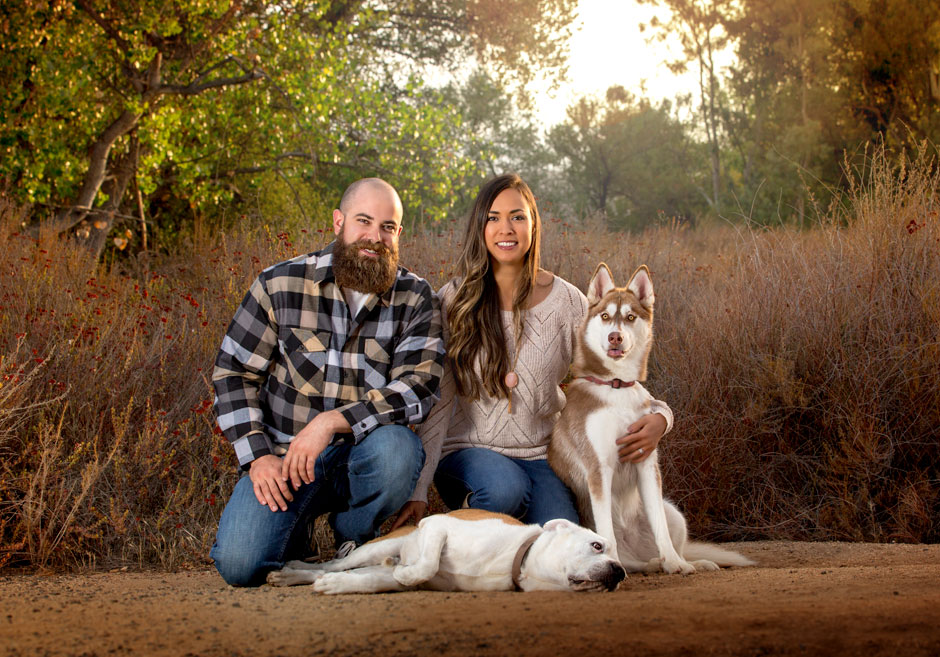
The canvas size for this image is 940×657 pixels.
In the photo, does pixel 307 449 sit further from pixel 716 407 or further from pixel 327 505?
pixel 716 407

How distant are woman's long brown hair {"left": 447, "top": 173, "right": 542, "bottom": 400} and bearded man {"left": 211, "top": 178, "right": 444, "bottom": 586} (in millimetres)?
212

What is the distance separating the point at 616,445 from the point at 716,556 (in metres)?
0.90

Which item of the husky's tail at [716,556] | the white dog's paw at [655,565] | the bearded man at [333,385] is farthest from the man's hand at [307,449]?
the husky's tail at [716,556]

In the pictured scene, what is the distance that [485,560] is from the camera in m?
3.54

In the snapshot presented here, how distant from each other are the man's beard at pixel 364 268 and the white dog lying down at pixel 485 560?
1222mm

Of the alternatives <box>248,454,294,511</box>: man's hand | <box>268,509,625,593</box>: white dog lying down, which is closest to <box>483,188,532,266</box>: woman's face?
<box>268,509,625,593</box>: white dog lying down

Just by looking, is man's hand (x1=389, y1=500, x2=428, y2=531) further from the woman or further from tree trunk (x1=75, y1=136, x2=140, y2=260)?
tree trunk (x1=75, y1=136, x2=140, y2=260)

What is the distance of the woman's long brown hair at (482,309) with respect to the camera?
452 centimetres

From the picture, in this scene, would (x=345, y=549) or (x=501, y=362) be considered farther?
(x=501, y=362)

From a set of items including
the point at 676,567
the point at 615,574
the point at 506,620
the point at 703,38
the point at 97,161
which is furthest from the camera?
the point at 703,38

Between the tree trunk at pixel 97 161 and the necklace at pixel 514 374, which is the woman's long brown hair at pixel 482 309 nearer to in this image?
the necklace at pixel 514 374

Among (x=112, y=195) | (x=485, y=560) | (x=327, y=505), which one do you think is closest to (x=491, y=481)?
(x=485, y=560)

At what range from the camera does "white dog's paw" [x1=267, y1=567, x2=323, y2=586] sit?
3828mm

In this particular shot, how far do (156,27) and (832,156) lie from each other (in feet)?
52.9
